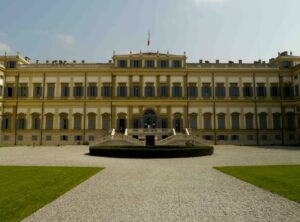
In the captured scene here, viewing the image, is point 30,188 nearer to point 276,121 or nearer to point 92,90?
point 92,90

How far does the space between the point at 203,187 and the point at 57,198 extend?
6.12 m

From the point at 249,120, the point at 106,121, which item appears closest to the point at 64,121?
the point at 106,121

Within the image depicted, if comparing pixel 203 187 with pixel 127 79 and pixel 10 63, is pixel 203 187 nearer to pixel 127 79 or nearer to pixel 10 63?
pixel 127 79

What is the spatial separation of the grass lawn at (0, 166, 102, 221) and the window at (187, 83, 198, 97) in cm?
3240

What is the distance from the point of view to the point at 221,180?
44.3ft

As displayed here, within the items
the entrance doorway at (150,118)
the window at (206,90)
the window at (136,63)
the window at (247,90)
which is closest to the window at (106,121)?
the entrance doorway at (150,118)

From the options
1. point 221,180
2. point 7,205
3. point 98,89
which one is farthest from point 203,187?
point 98,89

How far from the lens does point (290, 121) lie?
4562 centimetres

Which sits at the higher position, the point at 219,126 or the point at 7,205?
the point at 219,126

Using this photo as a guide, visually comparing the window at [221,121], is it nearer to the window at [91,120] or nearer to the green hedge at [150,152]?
the green hedge at [150,152]

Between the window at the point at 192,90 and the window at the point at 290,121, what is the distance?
52.6ft

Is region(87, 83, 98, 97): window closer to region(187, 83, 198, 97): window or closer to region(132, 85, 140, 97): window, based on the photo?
region(132, 85, 140, 97): window

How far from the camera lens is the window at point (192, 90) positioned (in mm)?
46062

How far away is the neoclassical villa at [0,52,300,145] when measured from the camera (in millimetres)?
45188
